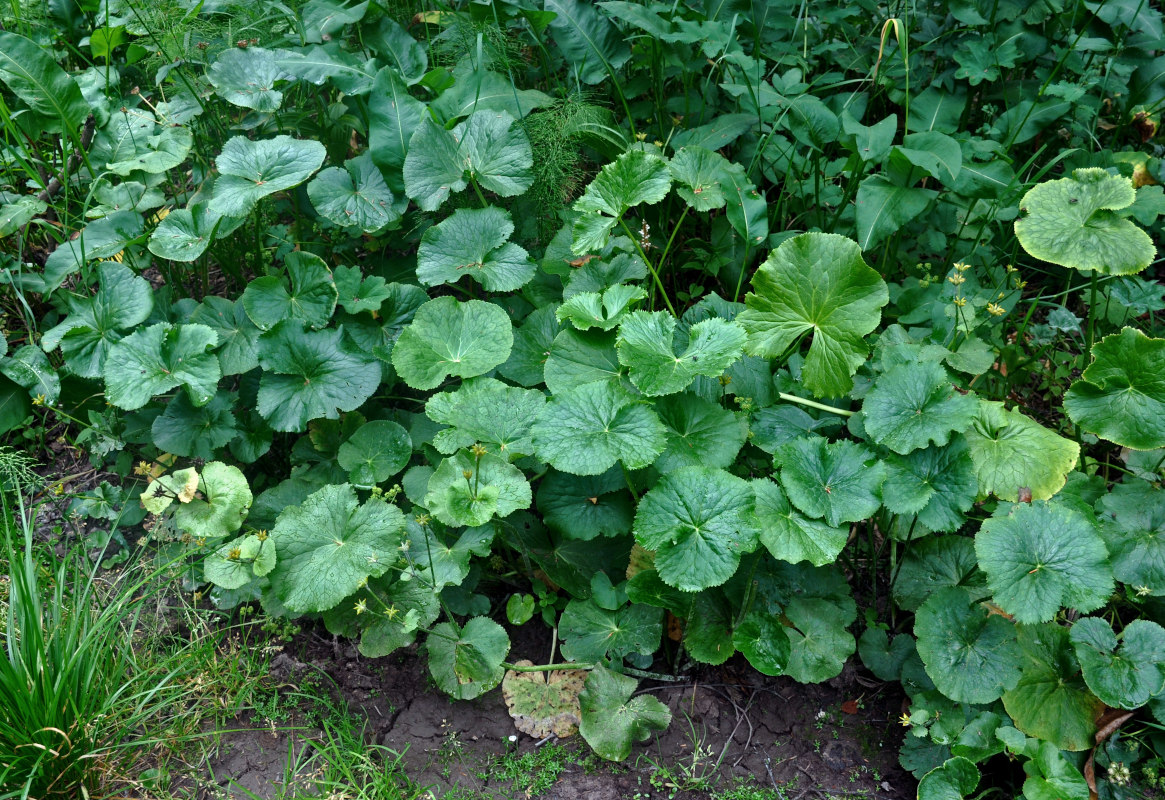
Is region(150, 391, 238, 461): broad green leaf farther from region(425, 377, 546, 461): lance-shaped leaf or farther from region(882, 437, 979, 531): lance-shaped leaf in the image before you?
region(882, 437, 979, 531): lance-shaped leaf

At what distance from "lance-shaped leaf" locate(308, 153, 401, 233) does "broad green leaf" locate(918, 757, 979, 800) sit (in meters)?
Result: 1.87

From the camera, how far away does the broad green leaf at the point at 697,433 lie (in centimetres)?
188

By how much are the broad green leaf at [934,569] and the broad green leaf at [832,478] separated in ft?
Answer: 1.11

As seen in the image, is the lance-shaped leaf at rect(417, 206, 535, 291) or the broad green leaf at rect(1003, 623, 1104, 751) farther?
the lance-shaped leaf at rect(417, 206, 535, 291)

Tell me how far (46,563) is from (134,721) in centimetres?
76

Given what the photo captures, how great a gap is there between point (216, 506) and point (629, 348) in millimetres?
1104

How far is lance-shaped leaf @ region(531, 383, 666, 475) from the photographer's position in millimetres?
1762

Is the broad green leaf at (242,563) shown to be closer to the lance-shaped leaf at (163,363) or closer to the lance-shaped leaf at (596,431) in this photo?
the lance-shaped leaf at (163,363)

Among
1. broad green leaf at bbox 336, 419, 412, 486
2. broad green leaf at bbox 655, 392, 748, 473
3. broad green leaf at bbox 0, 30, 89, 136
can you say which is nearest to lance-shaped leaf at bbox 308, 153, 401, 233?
broad green leaf at bbox 336, 419, 412, 486

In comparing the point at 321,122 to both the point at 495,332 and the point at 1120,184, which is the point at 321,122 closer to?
the point at 495,332

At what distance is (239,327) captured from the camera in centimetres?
229

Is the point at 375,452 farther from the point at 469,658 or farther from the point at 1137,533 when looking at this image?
the point at 1137,533

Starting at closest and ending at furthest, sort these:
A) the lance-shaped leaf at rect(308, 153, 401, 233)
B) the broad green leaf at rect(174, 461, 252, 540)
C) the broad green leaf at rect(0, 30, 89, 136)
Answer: the broad green leaf at rect(174, 461, 252, 540) → the lance-shaped leaf at rect(308, 153, 401, 233) → the broad green leaf at rect(0, 30, 89, 136)

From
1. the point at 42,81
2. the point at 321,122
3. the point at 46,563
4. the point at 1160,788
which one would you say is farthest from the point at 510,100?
the point at 1160,788
